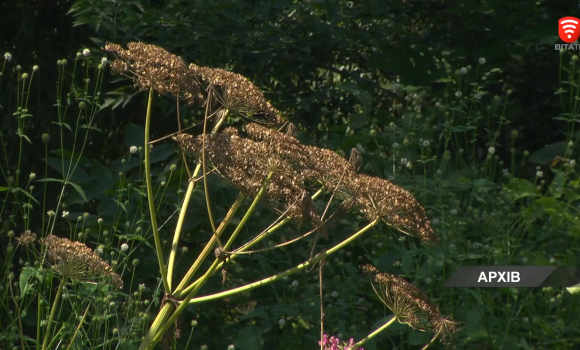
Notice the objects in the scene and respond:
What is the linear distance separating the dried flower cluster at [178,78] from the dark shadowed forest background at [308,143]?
2.73 feet

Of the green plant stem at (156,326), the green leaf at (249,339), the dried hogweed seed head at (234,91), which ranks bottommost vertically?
the green leaf at (249,339)

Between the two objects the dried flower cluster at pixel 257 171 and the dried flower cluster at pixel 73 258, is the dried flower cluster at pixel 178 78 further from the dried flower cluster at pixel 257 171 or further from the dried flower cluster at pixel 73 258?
the dried flower cluster at pixel 73 258

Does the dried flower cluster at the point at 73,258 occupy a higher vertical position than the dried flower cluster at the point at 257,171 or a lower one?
lower

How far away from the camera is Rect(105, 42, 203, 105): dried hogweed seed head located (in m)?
1.92

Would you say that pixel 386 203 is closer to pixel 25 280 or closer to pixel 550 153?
→ pixel 25 280

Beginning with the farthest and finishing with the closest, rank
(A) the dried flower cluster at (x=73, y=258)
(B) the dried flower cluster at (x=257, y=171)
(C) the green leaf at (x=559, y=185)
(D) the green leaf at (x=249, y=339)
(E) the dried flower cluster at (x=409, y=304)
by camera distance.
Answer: (C) the green leaf at (x=559, y=185), (D) the green leaf at (x=249, y=339), (E) the dried flower cluster at (x=409, y=304), (A) the dried flower cluster at (x=73, y=258), (B) the dried flower cluster at (x=257, y=171)

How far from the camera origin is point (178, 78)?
76.2 inches

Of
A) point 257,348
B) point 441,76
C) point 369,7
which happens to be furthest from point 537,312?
point 369,7

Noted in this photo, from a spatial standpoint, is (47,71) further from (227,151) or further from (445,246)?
(227,151)

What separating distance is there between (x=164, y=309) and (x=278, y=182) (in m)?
0.41

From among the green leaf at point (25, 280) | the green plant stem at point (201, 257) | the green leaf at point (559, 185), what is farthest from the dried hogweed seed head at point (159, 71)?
the green leaf at point (559, 185)

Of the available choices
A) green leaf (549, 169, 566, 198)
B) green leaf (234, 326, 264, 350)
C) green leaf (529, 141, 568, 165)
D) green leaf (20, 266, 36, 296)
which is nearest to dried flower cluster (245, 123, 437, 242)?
green leaf (20, 266, 36, 296)

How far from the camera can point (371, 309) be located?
360 centimetres

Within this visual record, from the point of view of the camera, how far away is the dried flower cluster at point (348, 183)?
76.0 inches
